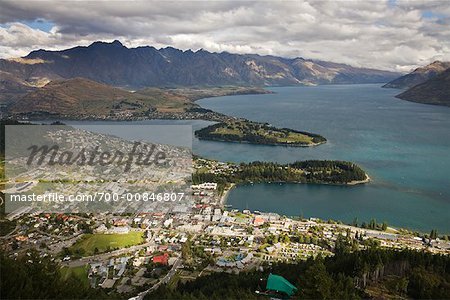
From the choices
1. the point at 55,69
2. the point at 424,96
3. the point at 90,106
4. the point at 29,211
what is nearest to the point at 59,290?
the point at 29,211

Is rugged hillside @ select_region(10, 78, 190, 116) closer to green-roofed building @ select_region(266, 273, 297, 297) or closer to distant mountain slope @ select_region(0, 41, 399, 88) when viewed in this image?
distant mountain slope @ select_region(0, 41, 399, 88)

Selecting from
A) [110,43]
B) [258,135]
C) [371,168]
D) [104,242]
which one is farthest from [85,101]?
[110,43]

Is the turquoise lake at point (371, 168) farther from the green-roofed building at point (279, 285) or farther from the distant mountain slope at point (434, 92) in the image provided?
the distant mountain slope at point (434, 92)

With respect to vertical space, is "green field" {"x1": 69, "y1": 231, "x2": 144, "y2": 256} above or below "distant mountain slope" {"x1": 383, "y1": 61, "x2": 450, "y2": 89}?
below

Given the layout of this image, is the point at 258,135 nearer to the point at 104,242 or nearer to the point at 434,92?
the point at 104,242

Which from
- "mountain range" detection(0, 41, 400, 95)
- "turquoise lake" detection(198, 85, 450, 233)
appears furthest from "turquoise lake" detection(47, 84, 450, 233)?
"mountain range" detection(0, 41, 400, 95)

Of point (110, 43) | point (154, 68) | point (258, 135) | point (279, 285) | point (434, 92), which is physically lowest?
point (279, 285)

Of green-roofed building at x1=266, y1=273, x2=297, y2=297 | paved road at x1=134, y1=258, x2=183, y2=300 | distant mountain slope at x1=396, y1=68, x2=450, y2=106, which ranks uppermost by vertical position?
distant mountain slope at x1=396, y1=68, x2=450, y2=106

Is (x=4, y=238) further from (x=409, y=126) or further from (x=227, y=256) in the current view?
(x=409, y=126)
